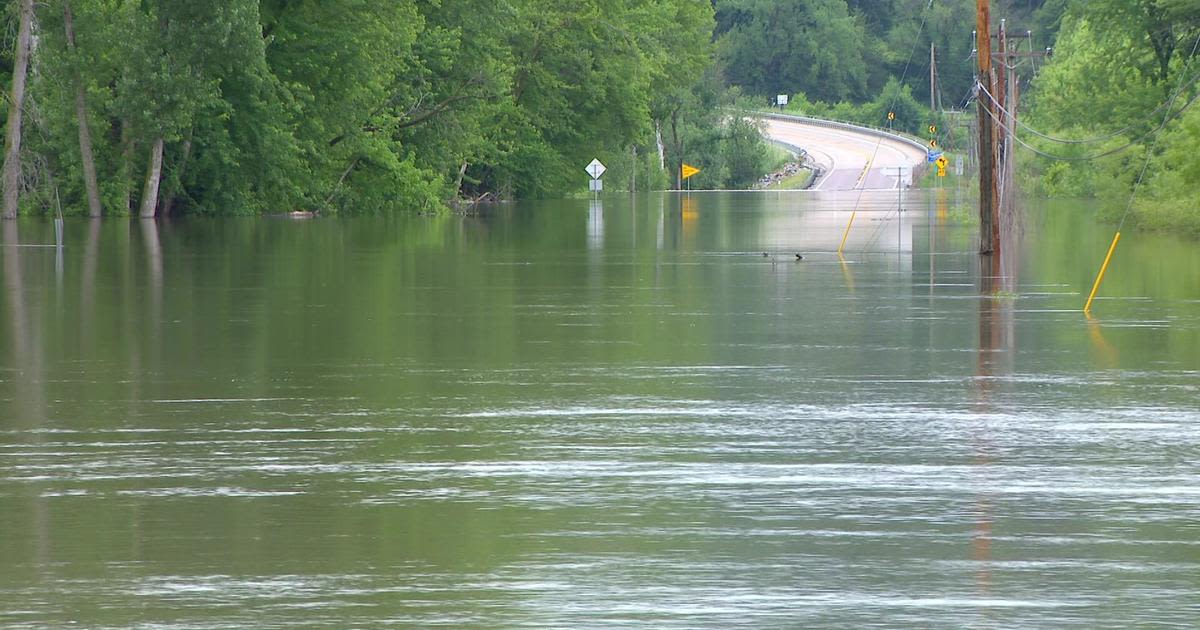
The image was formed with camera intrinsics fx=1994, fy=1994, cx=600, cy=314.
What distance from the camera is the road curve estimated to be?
134125 mm

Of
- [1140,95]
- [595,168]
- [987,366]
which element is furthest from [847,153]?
[987,366]

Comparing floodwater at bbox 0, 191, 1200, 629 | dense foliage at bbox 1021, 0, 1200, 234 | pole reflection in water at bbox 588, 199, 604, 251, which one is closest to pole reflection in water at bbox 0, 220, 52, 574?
floodwater at bbox 0, 191, 1200, 629

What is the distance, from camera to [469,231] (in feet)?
172

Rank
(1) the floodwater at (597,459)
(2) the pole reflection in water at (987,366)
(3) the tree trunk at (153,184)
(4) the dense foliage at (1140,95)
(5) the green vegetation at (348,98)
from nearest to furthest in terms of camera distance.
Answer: (1) the floodwater at (597,459) < (2) the pole reflection in water at (987,366) < (4) the dense foliage at (1140,95) < (5) the green vegetation at (348,98) < (3) the tree trunk at (153,184)

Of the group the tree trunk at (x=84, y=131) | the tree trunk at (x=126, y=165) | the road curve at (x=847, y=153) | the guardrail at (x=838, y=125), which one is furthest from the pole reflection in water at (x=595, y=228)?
the guardrail at (x=838, y=125)

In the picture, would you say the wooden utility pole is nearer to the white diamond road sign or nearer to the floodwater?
the floodwater

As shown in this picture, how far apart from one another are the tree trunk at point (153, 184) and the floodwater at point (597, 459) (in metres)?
34.5

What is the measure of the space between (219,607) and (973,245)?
35.5 m

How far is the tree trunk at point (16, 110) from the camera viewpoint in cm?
5853

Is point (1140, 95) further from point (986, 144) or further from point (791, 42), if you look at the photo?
point (791, 42)

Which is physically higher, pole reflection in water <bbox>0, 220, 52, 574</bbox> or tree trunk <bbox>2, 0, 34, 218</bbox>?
tree trunk <bbox>2, 0, 34, 218</bbox>

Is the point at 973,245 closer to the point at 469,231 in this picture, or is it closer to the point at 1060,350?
the point at 469,231

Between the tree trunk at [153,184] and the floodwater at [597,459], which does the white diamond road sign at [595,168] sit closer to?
the tree trunk at [153,184]

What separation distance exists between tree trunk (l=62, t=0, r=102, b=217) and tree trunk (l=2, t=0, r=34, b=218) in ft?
3.50
